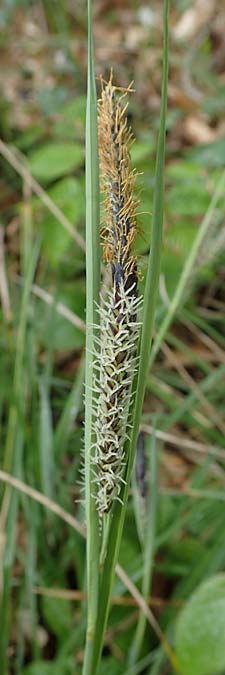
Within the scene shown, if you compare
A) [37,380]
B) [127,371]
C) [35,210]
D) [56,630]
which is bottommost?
[56,630]

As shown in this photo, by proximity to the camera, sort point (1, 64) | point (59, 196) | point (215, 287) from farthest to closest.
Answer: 1. point (1, 64)
2. point (215, 287)
3. point (59, 196)

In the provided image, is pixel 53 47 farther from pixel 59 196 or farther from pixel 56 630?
pixel 56 630

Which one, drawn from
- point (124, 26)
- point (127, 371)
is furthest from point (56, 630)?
point (124, 26)

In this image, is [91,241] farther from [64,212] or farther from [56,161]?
[56,161]

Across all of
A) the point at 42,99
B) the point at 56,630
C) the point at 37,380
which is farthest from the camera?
the point at 42,99

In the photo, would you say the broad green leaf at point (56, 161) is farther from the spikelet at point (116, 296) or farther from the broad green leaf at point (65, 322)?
the spikelet at point (116, 296)

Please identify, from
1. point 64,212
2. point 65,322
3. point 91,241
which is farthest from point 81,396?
point 91,241

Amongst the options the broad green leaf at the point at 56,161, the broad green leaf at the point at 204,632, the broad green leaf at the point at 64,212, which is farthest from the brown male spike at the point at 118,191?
the broad green leaf at the point at 56,161

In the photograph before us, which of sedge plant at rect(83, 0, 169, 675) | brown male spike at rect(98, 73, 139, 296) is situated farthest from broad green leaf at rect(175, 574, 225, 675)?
brown male spike at rect(98, 73, 139, 296)
